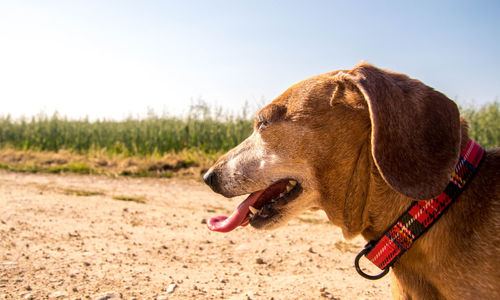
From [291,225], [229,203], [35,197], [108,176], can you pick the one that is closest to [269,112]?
[291,225]

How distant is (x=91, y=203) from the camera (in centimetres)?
588

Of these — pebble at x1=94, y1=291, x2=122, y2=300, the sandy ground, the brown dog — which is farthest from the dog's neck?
pebble at x1=94, y1=291, x2=122, y2=300

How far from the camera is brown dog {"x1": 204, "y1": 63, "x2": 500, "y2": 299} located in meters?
1.86

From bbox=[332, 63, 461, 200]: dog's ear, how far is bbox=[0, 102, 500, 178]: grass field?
6.82 m

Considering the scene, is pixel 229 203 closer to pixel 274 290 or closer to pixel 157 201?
pixel 157 201

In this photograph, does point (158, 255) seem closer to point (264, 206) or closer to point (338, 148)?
point (264, 206)

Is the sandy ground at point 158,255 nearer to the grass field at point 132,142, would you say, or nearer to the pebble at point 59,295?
the pebble at point 59,295

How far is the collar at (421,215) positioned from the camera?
194 centimetres

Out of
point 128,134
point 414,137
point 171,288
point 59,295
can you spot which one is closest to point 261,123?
point 414,137

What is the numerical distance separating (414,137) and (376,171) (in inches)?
12.5

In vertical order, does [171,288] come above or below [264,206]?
below

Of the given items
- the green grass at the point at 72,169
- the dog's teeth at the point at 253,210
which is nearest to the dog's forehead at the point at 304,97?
the dog's teeth at the point at 253,210

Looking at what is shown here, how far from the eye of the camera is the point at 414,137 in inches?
75.6

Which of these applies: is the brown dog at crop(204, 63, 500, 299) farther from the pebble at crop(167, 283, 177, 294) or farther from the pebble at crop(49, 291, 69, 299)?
the pebble at crop(49, 291, 69, 299)
